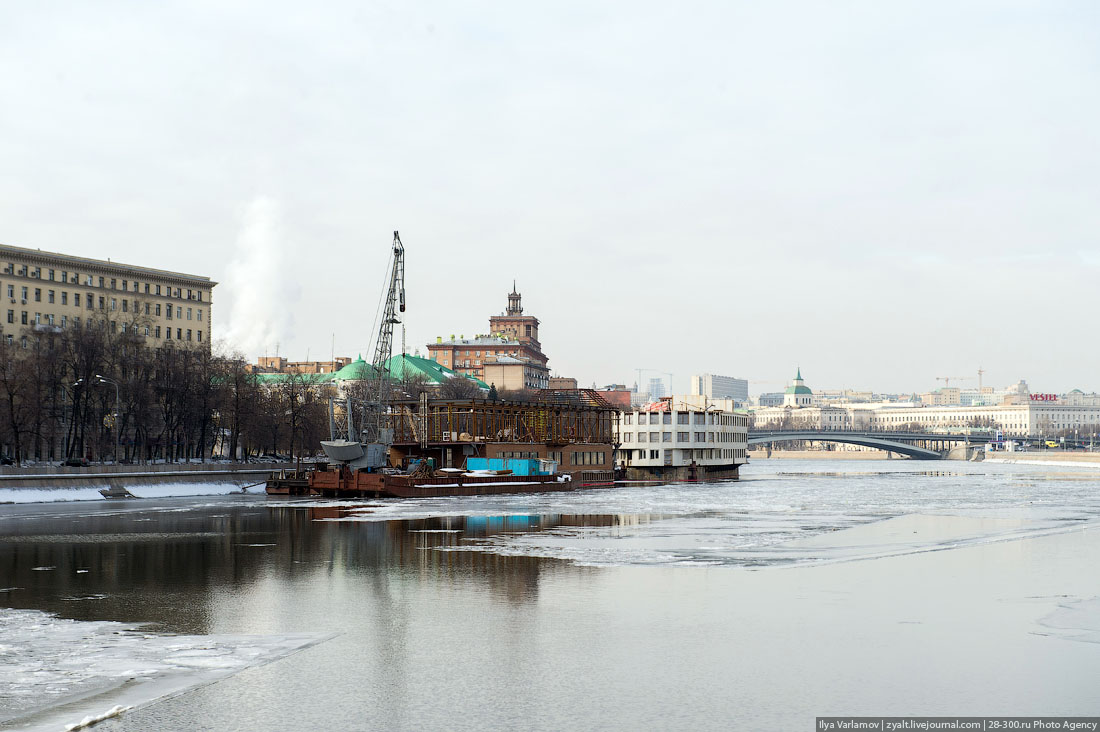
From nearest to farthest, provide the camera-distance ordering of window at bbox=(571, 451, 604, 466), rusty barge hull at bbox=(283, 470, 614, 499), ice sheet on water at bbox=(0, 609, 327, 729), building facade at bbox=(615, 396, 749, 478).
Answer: ice sheet on water at bbox=(0, 609, 327, 729), rusty barge hull at bbox=(283, 470, 614, 499), window at bbox=(571, 451, 604, 466), building facade at bbox=(615, 396, 749, 478)

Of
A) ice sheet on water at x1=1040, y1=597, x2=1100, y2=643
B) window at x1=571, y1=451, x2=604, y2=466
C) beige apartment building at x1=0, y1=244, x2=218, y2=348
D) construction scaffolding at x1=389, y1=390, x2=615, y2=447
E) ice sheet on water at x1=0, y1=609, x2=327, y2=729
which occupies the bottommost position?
ice sheet on water at x1=1040, y1=597, x2=1100, y2=643

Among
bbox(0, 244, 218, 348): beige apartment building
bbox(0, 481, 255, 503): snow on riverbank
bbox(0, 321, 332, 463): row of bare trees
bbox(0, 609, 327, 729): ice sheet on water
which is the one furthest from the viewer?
bbox(0, 244, 218, 348): beige apartment building

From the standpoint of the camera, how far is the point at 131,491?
108 m

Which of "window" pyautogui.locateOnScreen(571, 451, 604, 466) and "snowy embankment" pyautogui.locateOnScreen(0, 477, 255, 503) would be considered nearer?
"snowy embankment" pyautogui.locateOnScreen(0, 477, 255, 503)

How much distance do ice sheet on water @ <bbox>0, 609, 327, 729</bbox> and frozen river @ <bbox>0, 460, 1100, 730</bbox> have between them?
104 mm

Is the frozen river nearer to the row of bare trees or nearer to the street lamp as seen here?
the street lamp

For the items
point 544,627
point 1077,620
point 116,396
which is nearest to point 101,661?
point 544,627

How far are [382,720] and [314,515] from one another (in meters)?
62.6

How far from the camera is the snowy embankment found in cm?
9669

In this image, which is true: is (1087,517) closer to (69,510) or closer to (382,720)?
(382,720)

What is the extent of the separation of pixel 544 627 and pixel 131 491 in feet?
283

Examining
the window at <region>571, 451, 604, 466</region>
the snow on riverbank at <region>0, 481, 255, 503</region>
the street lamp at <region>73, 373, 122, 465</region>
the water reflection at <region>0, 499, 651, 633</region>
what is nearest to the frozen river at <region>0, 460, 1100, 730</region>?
the water reflection at <region>0, 499, 651, 633</region>

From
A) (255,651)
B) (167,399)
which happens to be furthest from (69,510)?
(255,651)

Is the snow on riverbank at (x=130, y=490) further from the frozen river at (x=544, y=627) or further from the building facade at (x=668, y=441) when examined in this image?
the building facade at (x=668, y=441)
